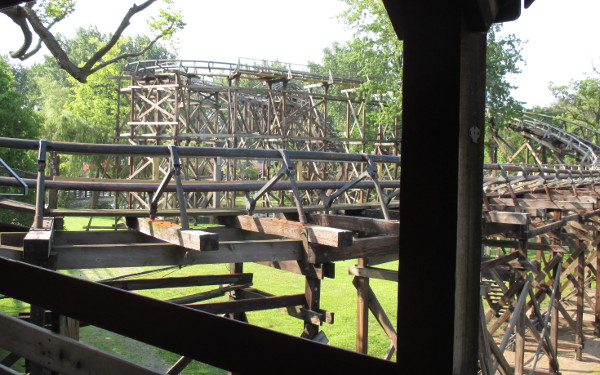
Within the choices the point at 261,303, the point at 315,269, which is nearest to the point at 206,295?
the point at 261,303

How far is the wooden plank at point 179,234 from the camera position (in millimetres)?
4180

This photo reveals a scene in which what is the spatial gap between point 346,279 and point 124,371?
15206 millimetres

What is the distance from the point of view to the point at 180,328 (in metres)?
1.44

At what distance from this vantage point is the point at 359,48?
21.5 m

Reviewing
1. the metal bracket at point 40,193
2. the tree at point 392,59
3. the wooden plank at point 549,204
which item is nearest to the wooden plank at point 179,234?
the metal bracket at point 40,193

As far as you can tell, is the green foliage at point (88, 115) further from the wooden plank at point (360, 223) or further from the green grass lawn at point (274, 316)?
the wooden plank at point (360, 223)

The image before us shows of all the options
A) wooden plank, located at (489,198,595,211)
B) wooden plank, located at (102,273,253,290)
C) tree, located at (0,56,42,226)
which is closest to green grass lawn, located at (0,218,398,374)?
wooden plank, located at (102,273,253,290)

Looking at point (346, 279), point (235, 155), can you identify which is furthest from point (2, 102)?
point (235, 155)

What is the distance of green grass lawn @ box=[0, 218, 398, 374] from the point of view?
963 centimetres

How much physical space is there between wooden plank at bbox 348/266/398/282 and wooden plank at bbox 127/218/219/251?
8.92ft

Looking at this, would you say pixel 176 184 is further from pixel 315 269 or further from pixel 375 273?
pixel 375 273

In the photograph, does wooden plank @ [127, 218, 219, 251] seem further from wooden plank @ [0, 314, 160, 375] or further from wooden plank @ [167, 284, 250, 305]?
wooden plank @ [0, 314, 160, 375]

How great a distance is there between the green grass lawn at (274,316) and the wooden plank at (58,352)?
5816mm

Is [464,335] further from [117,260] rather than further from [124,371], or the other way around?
[117,260]
